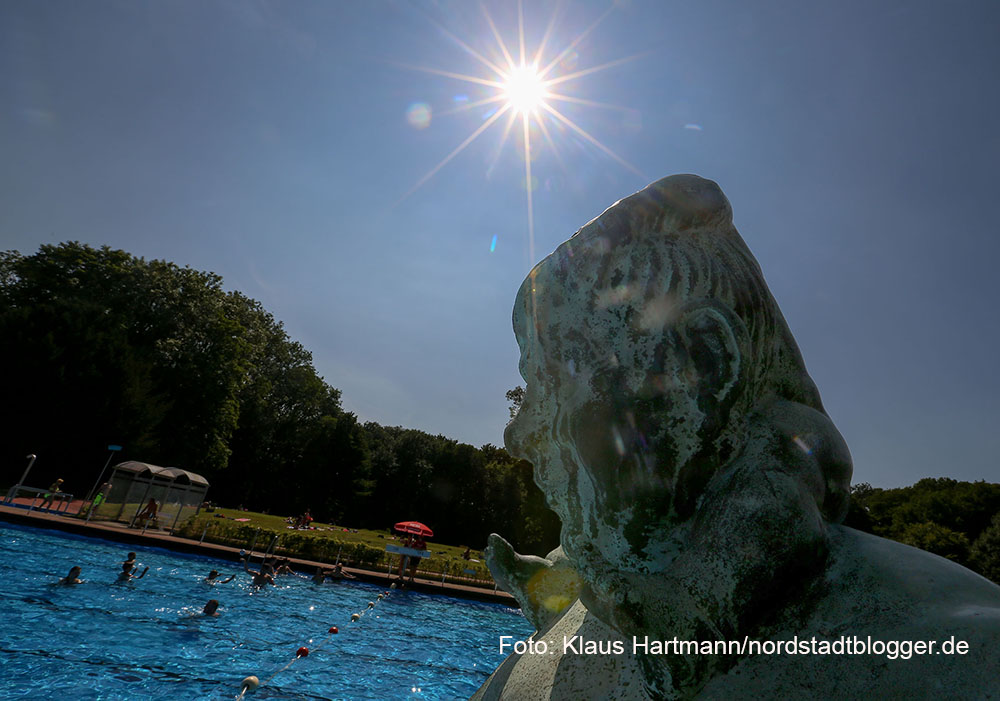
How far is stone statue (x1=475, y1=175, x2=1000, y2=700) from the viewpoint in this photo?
4.89 feet

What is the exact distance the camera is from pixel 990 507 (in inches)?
1866

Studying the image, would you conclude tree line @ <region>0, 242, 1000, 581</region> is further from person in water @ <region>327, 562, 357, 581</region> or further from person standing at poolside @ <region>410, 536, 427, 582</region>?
person in water @ <region>327, 562, 357, 581</region>

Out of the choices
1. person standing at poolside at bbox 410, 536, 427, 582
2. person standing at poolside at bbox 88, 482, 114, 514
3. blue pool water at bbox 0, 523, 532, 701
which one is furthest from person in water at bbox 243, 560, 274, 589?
person standing at poolside at bbox 88, 482, 114, 514

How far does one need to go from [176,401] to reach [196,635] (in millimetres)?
31122

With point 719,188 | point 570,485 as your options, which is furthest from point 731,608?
point 719,188

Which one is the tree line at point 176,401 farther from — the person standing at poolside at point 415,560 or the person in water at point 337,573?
the person in water at point 337,573

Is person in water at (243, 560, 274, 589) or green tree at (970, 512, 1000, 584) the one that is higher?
green tree at (970, 512, 1000, 584)

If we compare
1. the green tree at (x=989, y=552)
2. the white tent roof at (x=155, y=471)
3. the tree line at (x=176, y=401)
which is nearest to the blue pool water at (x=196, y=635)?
the white tent roof at (x=155, y=471)

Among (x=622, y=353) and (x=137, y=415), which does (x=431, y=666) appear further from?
(x=137, y=415)

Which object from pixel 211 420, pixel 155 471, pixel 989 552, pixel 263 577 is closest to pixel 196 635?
pixel 263 577

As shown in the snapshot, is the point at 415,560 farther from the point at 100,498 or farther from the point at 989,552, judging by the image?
the point at 989,552

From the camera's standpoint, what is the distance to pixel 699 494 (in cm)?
175

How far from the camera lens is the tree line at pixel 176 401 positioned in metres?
32.9

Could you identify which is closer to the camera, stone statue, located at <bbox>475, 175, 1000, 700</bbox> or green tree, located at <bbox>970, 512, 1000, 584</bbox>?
stone statue, located at <bbox>475, 175, 1000, 700</bbox>
